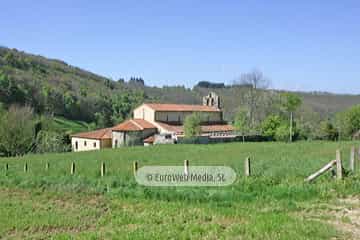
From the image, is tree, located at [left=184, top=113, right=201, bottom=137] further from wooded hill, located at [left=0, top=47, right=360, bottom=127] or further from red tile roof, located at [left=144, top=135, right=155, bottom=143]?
wooded hill, located at [left=0, top=47, right=360, bottom=127]

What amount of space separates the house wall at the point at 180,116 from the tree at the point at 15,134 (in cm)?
2435

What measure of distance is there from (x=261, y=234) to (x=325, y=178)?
20.3ft

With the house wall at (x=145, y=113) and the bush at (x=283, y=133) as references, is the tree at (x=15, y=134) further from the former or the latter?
the bush at (x=283, y=133)

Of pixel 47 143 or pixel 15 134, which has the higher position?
pixel 15 134

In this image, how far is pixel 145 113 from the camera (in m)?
70.5

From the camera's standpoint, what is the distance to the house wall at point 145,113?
6891 cm

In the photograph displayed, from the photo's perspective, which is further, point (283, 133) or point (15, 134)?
point (283, 133)


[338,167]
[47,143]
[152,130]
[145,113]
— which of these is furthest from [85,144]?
[338,167]

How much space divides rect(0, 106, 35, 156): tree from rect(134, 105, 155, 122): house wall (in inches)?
903

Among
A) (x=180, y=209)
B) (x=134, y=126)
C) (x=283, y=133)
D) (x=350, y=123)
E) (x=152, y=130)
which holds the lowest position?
(x=180, y=209)

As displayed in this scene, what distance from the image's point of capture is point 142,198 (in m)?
10.5

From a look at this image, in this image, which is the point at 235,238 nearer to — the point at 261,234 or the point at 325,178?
the point at 261,234

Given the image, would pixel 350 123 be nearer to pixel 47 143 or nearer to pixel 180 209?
pixel 47 143

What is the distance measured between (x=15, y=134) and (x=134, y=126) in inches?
799
